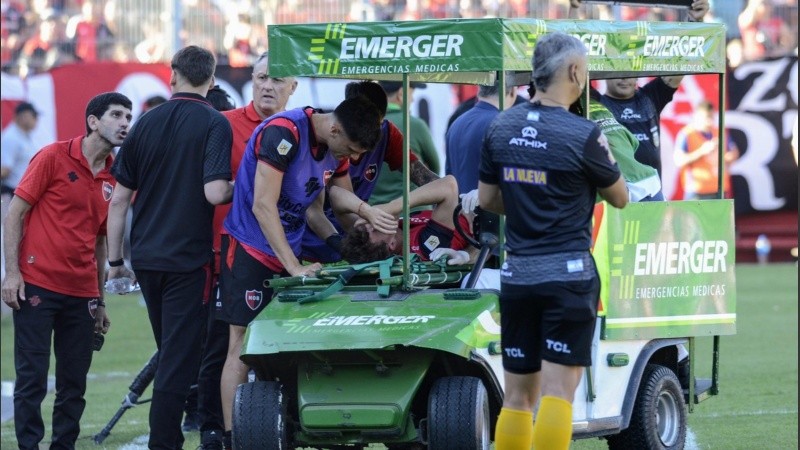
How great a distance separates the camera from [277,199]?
285 inches

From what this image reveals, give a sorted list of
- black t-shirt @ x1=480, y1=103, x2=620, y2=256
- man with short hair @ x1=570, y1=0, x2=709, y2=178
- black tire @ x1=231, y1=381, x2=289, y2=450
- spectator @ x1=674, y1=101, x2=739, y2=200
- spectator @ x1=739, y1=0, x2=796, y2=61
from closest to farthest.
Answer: black t-shirt @ x1=480, y1=103, x2=620, y2=256 → black tire @ x1=231, y1=381, x2=289, y2=450 → man with short hair @ x1=570, y1=0, x2=709, y2=178 → spectator @ x1=674, y1=101, x2=739, y2=200 → spectator @ x1=739, y1=0, x2=796, y2=61

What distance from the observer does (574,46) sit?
19.0 ft

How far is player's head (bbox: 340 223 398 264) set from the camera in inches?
297

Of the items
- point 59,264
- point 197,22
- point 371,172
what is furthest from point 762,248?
point 59,264

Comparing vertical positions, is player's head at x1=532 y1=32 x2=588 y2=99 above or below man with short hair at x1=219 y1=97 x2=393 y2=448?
above

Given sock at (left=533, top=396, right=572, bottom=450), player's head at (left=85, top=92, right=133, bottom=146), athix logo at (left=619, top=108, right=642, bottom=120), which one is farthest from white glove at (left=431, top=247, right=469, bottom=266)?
athix logo at (left=619, top=108, right=642, bottom=120)

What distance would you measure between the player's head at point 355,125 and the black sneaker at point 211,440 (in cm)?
185

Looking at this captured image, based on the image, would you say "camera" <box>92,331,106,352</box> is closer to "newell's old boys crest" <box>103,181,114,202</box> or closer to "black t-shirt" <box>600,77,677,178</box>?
"newell's old boys crest" <box>103,181,114,202</box>

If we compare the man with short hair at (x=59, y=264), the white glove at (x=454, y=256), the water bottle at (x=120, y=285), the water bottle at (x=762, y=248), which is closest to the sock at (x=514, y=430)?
the white glove at (x=454, y=256)

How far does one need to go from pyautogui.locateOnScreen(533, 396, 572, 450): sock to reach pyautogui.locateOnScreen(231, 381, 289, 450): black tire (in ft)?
3.97

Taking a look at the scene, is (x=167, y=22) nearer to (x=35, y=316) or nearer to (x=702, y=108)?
(x=702, y=108)

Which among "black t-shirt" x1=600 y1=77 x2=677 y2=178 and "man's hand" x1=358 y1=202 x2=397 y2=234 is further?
"black t-shirt" x1=600 y1=77 x2=677 y2=178

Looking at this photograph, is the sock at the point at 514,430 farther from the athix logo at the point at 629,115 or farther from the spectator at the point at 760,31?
the spectator at the point at 760,31

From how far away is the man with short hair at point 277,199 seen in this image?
23.6 ft
